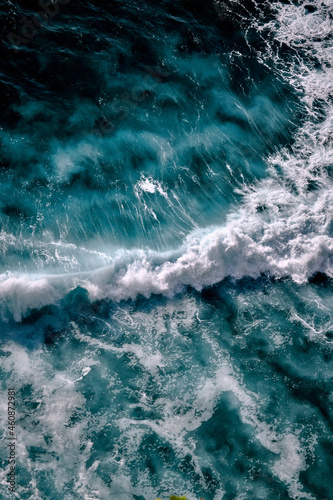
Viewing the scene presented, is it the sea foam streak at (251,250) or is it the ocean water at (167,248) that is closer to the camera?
the ocean water at (167,248)

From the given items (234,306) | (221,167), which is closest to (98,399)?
(234,306)

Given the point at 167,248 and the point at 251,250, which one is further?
the point at 167,248

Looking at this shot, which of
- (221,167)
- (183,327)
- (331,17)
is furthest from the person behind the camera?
(331,17)

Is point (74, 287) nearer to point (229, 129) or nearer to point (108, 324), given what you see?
point (108, 324)

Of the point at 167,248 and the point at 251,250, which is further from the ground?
the point at 251,250

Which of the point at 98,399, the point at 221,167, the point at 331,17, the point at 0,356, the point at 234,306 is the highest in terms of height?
the point at 331,17

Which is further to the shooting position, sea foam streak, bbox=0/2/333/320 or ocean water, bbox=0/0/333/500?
sea foam streak, bbox=0/2/333/320

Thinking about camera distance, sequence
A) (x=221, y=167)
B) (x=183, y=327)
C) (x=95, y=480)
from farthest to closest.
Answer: (x=221, y=167), (x=183, y=327), (x=95, y=480)

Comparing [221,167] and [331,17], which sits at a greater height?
[331,17]
